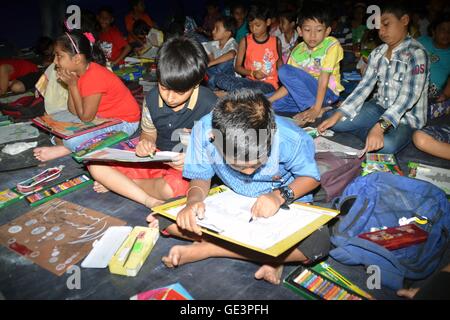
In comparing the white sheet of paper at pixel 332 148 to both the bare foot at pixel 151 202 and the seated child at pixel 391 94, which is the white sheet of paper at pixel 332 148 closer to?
the seated child at pixel 391 94

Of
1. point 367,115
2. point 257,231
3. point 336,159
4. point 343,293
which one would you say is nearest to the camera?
point 257,231

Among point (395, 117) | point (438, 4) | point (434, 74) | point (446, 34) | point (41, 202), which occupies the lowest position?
point (41, 202)

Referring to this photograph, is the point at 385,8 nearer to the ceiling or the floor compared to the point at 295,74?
nearer to the ceiling

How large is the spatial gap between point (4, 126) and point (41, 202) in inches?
57.1

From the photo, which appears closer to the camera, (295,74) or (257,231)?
(257,231)

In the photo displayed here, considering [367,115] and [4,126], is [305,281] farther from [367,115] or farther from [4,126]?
[4,126]

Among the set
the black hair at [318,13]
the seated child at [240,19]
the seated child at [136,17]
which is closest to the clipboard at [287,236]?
the black hair at [318,13]

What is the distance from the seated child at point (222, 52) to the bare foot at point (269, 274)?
2613mm

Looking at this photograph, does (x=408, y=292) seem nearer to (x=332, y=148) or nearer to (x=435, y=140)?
(x=332, y=148)

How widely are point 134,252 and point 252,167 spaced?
2.20ft

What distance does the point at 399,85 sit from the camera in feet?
7.99

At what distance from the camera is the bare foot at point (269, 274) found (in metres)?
1.45
